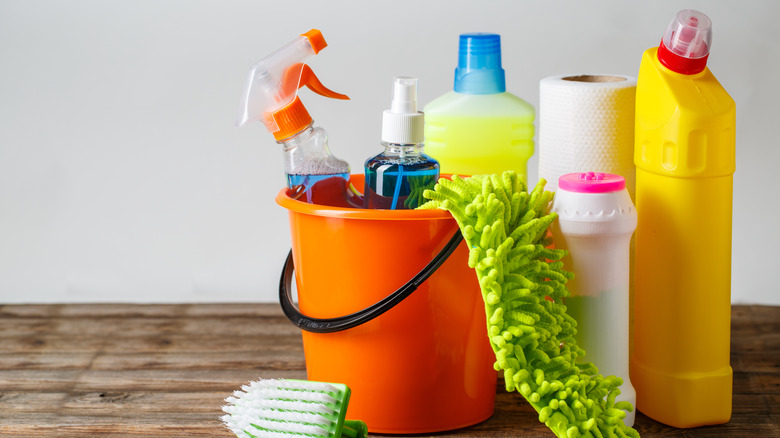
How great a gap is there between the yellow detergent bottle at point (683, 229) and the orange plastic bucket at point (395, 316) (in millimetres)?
156

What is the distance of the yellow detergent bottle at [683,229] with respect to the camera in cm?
69

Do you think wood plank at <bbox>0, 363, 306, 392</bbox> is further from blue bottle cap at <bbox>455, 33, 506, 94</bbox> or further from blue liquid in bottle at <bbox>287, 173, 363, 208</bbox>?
blue bottle cap at <bbox>455, 33, 506, 94</bbox>

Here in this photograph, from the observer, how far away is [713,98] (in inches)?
27.0

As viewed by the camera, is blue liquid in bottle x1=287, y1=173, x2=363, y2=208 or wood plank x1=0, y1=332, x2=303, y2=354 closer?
blue liquid in bottle x1=287, y1=173, x2=363, y2=208

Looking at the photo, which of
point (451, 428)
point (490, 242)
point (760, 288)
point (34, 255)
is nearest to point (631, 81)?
point (490, 242)

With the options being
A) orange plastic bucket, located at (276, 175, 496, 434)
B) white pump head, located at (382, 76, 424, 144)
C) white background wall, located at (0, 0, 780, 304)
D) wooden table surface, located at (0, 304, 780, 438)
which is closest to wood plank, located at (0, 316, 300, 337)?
wooden table surface, located at (0, 304, 780, 438)

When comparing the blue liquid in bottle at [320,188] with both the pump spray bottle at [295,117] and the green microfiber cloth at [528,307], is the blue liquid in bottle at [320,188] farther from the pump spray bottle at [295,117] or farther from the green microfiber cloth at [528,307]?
the green microfiber cloth at [528,307]

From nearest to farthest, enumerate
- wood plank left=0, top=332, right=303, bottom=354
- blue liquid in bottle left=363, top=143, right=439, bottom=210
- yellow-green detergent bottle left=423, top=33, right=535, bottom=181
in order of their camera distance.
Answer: blue liquid in bottle left=363, top=143, right=439, bottom=210 → yellow-green detergent bottle left=423, top=33, right=535, bottom=181 → wood plank left=0, top=332, right=303, bottom=354

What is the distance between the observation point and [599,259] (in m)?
0.69

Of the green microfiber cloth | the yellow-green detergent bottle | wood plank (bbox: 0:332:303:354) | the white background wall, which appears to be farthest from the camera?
the white background wall

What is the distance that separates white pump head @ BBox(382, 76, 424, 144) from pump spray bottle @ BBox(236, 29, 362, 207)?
0.26ft

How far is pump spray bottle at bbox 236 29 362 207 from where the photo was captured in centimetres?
74

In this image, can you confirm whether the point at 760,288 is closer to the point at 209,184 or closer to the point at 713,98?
the point at 713,98

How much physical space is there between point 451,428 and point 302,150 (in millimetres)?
293
